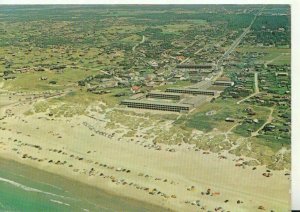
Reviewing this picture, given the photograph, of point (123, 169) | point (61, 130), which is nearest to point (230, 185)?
point (123, 169)

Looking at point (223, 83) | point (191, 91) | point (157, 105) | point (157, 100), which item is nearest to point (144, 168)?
point (157, 105)

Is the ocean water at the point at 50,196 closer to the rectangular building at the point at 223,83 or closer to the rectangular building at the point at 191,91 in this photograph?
the rectangular building at the point at 191,91

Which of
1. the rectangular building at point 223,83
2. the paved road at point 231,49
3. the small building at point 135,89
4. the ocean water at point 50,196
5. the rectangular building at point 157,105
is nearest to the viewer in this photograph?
the ocean water at point 50,196

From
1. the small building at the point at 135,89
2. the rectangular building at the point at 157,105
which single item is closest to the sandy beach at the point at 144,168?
the rectangular building at the point at 157,105

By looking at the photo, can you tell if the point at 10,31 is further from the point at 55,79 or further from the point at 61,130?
the point at 61,130

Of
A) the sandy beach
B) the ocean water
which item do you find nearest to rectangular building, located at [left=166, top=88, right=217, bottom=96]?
the sandy beach

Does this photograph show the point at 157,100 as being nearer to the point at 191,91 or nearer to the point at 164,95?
the point at 164,95
